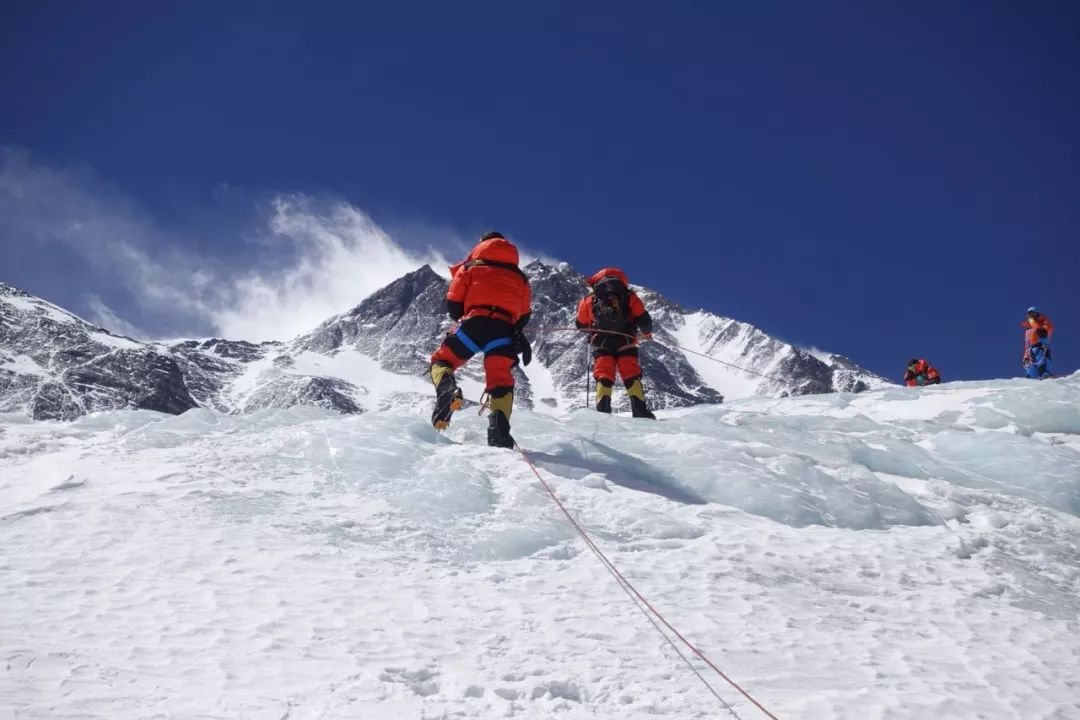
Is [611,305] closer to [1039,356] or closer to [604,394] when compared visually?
[604,394]

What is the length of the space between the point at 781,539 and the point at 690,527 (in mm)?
695

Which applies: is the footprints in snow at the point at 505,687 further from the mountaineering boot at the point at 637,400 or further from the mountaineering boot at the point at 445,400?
the mountaineering boot at the point at 637,400

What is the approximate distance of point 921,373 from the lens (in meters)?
25.8

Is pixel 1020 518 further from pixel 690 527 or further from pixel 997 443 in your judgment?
pixel 690 527

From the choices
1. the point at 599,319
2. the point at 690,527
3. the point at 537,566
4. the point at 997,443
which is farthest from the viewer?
the point at 599,319

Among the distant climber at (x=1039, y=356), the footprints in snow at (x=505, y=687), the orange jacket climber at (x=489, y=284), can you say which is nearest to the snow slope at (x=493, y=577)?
the footprints in snow at (x=505, y=687)

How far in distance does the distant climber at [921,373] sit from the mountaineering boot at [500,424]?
22377mm

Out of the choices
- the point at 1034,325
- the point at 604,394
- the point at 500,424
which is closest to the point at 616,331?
the point at 604,394

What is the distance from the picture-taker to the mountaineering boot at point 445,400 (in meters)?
7.65

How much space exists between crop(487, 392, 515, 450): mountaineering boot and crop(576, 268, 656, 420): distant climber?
3742mm

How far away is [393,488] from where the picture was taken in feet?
18.6

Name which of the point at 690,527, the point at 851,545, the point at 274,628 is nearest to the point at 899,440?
the point at 851,545

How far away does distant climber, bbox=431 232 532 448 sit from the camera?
7.98 meters

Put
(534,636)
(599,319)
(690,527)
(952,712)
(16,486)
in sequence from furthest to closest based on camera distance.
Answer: (599,319)
(690,527)
(16,486)
(534,636)
(952,712)
